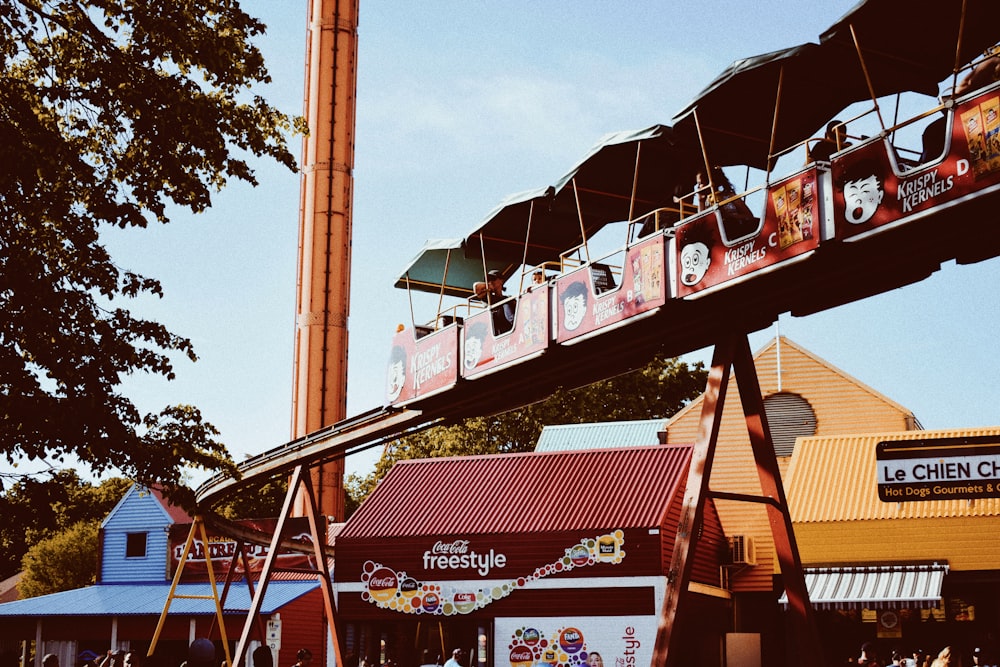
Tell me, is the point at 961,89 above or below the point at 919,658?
above

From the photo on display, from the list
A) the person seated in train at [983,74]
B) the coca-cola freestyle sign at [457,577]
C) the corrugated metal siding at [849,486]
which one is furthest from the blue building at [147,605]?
the person seated in train at [983,74]

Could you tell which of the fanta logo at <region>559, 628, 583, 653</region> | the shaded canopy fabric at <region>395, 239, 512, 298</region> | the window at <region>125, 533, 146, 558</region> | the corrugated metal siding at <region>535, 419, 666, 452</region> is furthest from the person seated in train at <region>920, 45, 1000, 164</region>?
the window at <region>125, 533, 146, 558</region>

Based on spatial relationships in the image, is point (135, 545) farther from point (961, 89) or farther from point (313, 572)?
point (961, 89)

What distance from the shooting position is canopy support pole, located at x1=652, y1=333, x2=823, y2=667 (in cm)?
1415

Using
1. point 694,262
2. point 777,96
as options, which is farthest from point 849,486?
point 777,96

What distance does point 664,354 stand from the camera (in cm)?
1717

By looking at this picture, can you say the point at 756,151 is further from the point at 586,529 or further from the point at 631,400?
the point at 631,400

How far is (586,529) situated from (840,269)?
48.3 feet

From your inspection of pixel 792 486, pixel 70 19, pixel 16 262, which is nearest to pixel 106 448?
pixel 16 262

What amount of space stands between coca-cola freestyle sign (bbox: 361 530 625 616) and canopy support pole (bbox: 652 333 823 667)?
11.8 meters

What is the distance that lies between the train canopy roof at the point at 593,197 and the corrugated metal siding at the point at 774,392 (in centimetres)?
1150

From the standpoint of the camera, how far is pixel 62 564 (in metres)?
50.0

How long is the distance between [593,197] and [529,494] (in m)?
12.6

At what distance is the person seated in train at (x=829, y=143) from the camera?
13562mm
